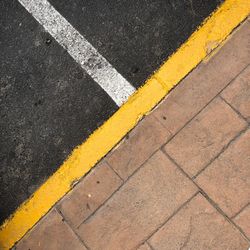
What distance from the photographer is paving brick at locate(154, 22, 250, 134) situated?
282cm

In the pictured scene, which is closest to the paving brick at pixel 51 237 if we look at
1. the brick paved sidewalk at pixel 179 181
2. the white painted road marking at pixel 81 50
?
the brick paved sidewalk at pixel 179 181

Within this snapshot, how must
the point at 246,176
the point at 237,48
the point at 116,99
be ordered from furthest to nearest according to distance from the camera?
the point at 116,99 → the point at 237,48 → the point at 246,176

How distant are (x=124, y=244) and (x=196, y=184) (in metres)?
0.70

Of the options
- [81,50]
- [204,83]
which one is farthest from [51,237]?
[204,83]

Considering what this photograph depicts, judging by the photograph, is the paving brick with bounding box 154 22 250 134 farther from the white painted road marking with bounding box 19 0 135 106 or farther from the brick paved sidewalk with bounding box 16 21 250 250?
the white painted road marking with bounding box 19 0 135 106

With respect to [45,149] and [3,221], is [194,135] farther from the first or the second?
[3,221]

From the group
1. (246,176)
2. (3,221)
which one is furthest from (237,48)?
(3,221)

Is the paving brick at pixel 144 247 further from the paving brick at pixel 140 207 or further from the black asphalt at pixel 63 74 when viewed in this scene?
the black asphalt at pixel 63 74

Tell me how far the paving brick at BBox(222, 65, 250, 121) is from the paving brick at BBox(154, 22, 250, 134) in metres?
0.05

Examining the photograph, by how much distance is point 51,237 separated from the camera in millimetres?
2930

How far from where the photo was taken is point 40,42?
330cm

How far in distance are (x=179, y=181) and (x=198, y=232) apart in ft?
1.25

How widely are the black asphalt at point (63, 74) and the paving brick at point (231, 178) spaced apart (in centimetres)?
89

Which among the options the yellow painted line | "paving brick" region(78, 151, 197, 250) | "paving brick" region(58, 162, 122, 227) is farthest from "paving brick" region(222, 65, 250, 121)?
"paving brick" region(58, 162, 122, 227)
